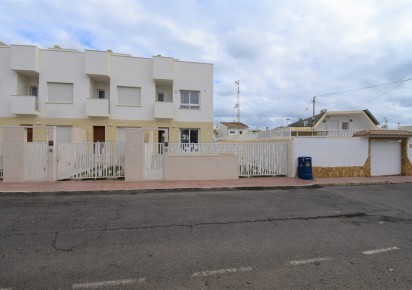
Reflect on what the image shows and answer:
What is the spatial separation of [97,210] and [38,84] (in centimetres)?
1510

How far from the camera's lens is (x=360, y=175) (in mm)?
12641

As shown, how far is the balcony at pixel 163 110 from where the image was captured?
16.9 meters

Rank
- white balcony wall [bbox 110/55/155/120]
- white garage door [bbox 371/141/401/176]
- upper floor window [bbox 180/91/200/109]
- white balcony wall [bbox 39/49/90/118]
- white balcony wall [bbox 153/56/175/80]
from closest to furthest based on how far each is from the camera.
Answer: white garage door [bbox 371/141/401/176] → white balcony wall [bbox 39/49/90/118] → white balcony wall [bbox 110/55/155/120] → white balcony wall [bbox 153/56/175/80] → upper floor window [bbox 180/91/200/109]

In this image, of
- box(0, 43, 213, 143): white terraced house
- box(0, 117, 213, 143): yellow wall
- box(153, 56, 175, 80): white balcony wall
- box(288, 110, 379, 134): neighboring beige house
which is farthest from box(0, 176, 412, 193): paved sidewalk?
box(288, 110, 379, 134): neighboring beige house

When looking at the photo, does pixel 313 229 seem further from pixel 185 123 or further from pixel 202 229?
pixel 185 123

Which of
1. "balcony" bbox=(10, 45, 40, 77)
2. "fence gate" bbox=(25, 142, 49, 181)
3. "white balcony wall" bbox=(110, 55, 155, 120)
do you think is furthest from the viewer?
"white balcony wall" bbox=(110, 55, 155, 120)

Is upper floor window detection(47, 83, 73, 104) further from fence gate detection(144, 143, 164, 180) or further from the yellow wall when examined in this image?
fence gate detection(144, 143, 164, 180)

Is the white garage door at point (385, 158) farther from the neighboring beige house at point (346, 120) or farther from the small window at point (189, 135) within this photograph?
the neighboring beige house at point (346, 120)

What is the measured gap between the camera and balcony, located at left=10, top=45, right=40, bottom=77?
603 inches

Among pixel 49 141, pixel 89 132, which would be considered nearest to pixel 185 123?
pixel 89 132

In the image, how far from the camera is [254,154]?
38.8ft

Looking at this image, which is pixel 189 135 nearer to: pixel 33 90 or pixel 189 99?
pixel 189 99

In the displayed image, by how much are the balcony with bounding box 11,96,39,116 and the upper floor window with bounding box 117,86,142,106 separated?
5431 millimetres

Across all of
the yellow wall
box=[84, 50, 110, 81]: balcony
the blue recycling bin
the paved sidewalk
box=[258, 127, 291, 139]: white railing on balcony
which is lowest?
the paved sidewalk
